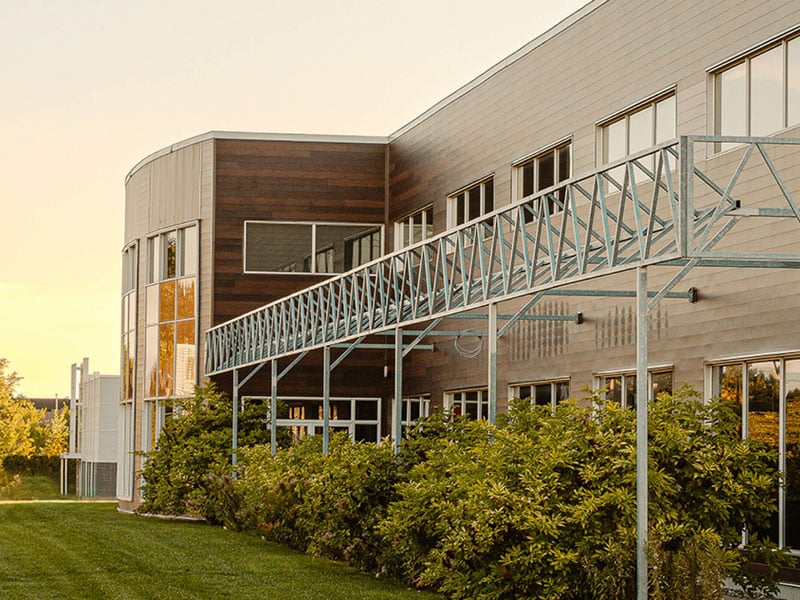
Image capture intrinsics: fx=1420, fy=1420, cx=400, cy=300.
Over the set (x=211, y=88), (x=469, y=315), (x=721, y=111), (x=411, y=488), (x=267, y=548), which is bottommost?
(x=267, y=548)

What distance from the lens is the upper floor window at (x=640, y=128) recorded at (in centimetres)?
1962

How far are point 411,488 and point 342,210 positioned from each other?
60.0ft

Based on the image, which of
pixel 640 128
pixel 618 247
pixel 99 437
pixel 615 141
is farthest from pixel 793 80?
pixel 99 437

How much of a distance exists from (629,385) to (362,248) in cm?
1393

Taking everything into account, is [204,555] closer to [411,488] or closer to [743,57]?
[411,488]

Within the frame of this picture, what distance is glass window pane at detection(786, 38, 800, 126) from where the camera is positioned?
16453 millimetres

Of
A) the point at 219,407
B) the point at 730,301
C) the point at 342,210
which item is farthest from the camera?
the point at 342,210

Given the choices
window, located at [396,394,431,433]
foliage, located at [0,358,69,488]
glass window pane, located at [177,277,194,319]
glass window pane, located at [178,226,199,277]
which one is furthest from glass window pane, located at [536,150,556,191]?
foliage, located at [0,358,69,488]

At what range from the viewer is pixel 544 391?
23.3 meters

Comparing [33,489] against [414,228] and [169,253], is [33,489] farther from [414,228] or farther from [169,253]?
[414,228]

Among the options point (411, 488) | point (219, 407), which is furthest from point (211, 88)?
point (411, 488)

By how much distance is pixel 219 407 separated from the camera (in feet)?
101

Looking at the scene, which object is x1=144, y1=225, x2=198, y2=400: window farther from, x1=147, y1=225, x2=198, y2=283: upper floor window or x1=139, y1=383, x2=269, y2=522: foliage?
x1=139, y1=383, x2=269, y2=522: foliage

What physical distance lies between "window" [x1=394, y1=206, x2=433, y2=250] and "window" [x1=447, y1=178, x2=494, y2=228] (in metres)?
1.59
